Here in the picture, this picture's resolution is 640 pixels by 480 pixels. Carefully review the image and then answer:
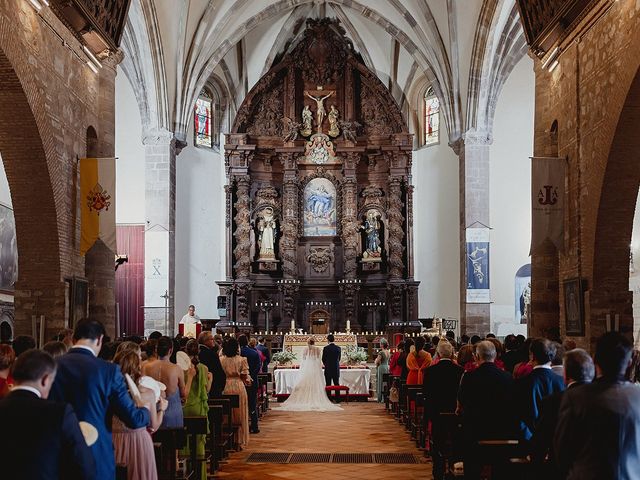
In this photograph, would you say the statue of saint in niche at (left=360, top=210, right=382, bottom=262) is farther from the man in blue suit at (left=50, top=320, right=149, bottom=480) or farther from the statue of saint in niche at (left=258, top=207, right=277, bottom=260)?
the man in blue suit at (left=50, top=320, right=149, bottom=480)

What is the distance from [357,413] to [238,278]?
12381 mm

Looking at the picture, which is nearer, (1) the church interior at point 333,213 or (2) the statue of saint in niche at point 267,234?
(1) the church interior at point 333,213

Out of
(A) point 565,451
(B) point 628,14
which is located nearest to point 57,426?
(A) point 565,451

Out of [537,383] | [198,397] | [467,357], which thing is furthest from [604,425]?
[198,397]

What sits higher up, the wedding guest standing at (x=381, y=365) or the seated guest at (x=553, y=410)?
the seated guest at (x=553, y=410)

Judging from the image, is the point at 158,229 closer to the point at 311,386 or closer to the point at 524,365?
the point at 311,386

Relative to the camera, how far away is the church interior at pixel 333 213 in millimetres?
10336

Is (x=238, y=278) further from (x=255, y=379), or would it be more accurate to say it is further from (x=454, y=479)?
(x=454, y=479)

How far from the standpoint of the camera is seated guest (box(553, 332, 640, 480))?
446 centimetres

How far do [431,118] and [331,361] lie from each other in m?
14.3

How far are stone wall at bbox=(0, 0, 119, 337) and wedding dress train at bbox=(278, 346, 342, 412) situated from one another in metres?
5.37

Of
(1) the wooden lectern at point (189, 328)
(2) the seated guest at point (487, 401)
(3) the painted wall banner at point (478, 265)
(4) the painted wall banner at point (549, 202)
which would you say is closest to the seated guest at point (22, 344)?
(2) the seated guest at point (487, 401)

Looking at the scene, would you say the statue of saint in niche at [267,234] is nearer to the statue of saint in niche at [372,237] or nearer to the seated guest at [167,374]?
the statue of saint in niche at [372,237]

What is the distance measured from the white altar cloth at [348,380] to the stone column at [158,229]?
6013 mm
